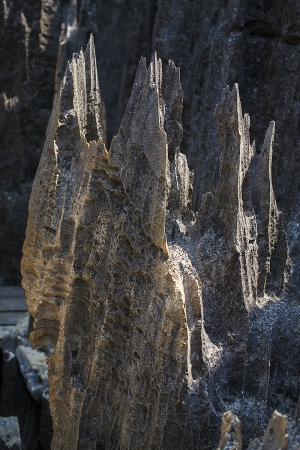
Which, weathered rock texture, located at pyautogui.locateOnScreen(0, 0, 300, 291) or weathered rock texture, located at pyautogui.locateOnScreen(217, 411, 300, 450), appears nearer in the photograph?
weathered rock texture, located at pyautogui.locateOnScreen(217, 411, 300, 450)

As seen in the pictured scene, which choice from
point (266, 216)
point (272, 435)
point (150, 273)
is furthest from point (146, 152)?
point (272, 435)

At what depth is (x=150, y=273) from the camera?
11.1 ft

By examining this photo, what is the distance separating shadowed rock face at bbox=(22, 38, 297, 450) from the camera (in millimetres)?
3342

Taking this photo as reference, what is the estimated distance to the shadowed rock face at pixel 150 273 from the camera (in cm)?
334

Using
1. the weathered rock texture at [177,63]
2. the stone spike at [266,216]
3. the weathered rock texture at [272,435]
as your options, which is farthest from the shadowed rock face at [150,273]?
the weathered rock texture at [177,63]

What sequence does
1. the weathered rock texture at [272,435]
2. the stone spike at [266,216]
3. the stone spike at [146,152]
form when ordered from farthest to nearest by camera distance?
the stone spike at [266,216]
the stone spike at [146,152]
the weathered rock texture at [272,435]

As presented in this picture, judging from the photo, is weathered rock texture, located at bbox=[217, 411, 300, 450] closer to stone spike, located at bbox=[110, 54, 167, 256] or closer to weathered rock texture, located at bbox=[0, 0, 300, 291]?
stone spike, located at bbox=[110, 54, 167, 256]

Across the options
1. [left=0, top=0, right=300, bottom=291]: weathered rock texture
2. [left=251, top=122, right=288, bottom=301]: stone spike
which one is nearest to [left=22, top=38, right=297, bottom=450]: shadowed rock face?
[left=251, top=122, right=288, bottom=301]: stone spike

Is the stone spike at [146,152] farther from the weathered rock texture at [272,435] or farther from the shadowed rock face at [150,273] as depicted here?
the weathered rock texture at [272,435]

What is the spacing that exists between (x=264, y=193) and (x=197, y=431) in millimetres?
1387

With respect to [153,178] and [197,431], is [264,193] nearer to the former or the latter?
[153,178]

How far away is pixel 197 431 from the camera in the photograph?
3.35 m

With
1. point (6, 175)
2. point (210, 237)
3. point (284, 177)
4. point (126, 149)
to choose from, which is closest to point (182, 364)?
point (210, 237)

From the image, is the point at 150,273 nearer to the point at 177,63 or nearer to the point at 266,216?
the point at 266,216
